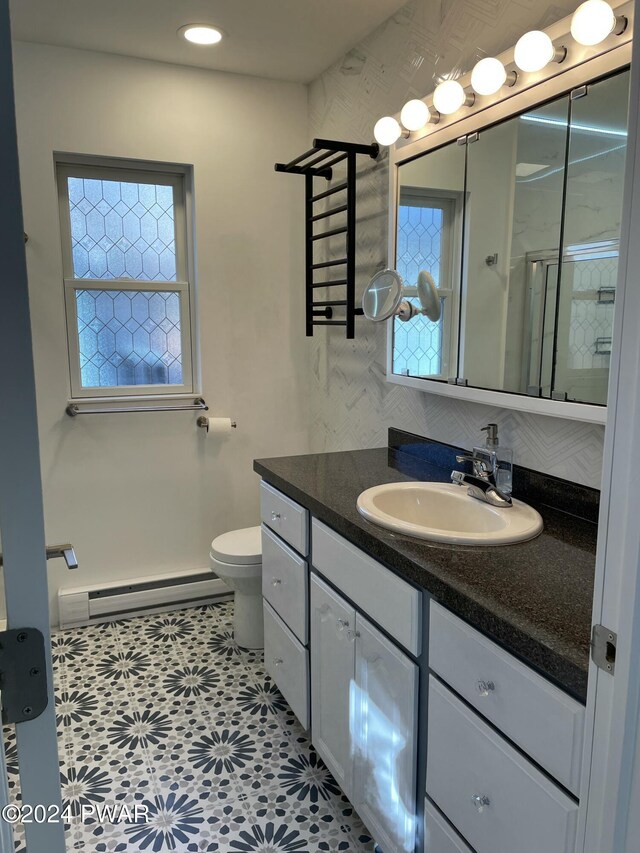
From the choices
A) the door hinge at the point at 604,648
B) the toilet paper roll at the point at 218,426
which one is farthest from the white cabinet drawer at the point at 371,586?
Answer: the toilet paper roll at the point at 218,426

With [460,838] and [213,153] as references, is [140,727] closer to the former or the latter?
[460,838]

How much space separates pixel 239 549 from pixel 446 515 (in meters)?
1.12

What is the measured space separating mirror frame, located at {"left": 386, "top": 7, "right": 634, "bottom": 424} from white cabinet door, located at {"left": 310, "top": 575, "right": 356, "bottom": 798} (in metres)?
0.74

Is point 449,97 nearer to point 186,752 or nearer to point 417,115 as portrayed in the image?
point 417,115

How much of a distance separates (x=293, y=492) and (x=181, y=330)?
1.41m

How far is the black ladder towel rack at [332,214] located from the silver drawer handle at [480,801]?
1710 mm

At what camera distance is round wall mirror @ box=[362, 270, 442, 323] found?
2.12 metres

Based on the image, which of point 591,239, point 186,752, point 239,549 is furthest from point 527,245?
point 186,752

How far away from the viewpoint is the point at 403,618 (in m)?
1.43

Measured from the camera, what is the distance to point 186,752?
6.97ft

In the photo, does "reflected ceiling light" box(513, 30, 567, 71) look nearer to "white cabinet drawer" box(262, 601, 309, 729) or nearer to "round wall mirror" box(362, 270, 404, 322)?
"round wall mirror" box(362, 270, 404, 322)

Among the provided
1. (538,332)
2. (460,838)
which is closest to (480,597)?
(460,838)

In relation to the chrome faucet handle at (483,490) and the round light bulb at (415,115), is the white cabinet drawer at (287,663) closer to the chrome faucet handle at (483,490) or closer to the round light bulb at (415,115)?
the chrome faucet handle at (483,490)

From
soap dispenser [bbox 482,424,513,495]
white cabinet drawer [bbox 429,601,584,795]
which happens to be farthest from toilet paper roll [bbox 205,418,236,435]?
white cabinet drawer [bbox 429,601,584,795]
